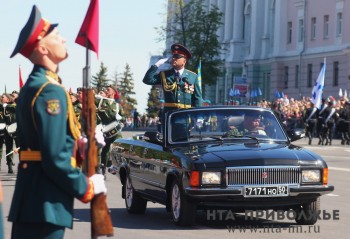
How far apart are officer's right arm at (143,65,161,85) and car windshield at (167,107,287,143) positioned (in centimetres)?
196

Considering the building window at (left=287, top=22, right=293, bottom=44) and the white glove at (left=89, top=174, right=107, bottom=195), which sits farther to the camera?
the building window at (left=287, top=22, right=293, bottom=44)

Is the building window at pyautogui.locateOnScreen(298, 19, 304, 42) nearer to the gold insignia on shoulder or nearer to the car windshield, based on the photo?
the car windshield

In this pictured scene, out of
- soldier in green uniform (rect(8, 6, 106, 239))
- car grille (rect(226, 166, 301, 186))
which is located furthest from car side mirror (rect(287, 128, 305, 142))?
soldier in green uniform (rect(8, 6, 106, 239))

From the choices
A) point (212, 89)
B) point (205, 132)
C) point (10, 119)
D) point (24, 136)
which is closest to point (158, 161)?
point (205, 132)

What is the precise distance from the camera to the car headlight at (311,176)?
1367 centimetres

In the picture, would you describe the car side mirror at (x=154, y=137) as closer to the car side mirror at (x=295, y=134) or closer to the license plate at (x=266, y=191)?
the car side mirror at (x=295, y=134)

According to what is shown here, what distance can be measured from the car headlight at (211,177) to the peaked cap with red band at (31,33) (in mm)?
6911

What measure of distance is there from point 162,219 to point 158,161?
87 centimetres

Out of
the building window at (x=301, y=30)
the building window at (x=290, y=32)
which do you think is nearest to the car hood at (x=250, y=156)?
the building window at (x=301, y=30)

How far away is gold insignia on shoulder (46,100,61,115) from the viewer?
6.29m

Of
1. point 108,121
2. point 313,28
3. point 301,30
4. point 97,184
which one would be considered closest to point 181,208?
point 97,184

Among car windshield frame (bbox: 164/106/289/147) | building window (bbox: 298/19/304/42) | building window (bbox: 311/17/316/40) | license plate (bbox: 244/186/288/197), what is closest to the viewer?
license plate (bbox: 244/186/288/197)

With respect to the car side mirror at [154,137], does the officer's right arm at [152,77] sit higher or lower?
higher

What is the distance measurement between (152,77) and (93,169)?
10.5 meters
